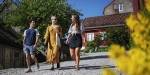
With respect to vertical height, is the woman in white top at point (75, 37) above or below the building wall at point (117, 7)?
below

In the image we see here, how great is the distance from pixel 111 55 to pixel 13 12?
29.0 meters

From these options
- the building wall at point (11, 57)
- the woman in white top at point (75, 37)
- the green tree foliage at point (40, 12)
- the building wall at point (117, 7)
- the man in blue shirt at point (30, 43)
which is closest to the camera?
the woman in white top at point (75, 37)

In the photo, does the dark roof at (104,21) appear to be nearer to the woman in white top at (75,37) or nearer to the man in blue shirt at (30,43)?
the man in blue shirt at (30,43)

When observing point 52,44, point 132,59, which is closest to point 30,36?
point 52,44

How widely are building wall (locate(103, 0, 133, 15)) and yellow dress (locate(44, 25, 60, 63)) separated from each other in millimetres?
69289

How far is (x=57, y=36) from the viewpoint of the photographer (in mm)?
16062

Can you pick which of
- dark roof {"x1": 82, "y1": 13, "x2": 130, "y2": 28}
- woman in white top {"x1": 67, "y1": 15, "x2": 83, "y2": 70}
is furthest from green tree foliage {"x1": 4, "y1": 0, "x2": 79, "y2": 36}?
dark roof {"x1": 82, "y1": 13, "x2": 130, "y2": 28}

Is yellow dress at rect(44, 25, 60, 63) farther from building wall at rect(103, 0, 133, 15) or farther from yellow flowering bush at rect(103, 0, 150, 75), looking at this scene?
building wall at rect(103, 0, 133, 15)

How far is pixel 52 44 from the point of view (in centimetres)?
1642

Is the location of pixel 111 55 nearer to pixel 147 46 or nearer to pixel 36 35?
pixel 147 46

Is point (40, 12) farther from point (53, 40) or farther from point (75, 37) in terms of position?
point (75, 37)

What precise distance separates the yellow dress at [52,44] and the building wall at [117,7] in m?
69.3

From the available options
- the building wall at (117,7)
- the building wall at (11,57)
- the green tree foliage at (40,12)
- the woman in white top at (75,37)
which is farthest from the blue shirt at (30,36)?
the building wall at (117,7)

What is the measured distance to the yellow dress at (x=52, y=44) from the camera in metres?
16.2
